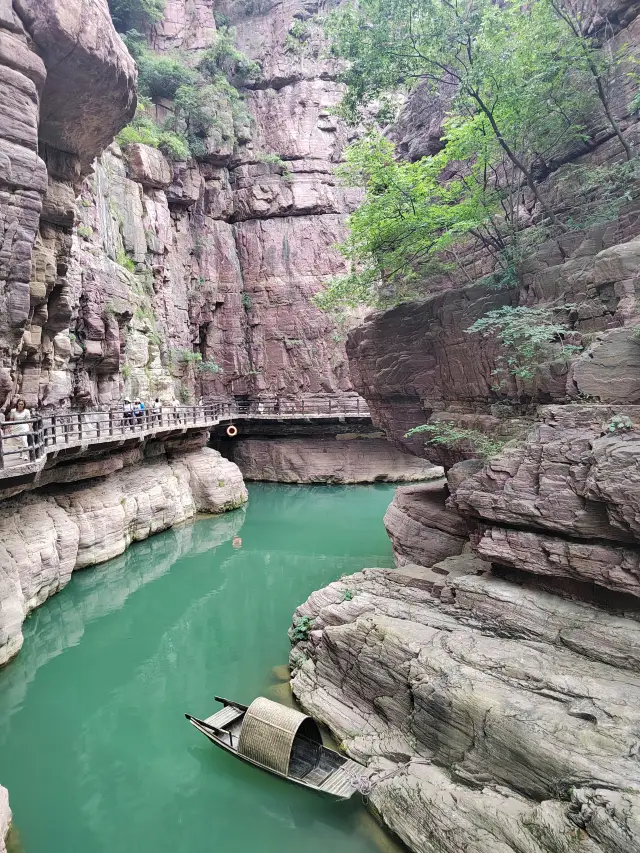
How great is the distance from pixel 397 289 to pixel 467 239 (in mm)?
2305

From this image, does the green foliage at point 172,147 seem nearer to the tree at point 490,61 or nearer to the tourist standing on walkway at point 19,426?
the tree at point 490,61

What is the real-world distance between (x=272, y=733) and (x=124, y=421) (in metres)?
11.5

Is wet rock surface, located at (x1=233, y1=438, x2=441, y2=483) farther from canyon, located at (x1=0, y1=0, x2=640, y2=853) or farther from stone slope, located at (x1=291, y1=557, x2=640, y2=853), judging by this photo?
stone slope, located at (x1=291, y1=557, x2=640, y2=853)

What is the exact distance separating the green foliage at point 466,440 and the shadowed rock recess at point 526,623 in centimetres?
18

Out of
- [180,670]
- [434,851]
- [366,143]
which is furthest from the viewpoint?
[366,143]

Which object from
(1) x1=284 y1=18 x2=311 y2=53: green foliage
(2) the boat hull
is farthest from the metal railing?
(1) x1=284 y1=18 x2=311 y2=53: green foliage

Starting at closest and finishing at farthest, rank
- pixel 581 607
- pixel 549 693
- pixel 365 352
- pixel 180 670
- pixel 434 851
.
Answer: pixel 434 851, pixel 549 693, pixel 581 607, pixel 180 670, pixel 365 352

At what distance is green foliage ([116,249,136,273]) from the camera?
2239cm

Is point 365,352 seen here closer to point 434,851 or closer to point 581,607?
point 581,607

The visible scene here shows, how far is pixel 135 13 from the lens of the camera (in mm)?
29109

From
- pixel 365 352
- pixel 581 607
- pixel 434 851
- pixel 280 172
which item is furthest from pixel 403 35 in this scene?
pixel 280 172

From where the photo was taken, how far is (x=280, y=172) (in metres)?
30.5

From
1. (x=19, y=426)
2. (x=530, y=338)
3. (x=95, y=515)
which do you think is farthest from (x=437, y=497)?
(x=19, y=426)

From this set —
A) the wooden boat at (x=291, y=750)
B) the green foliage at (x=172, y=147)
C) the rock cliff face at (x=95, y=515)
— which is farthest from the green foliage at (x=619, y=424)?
the green foliage at (x=172, y=147)
